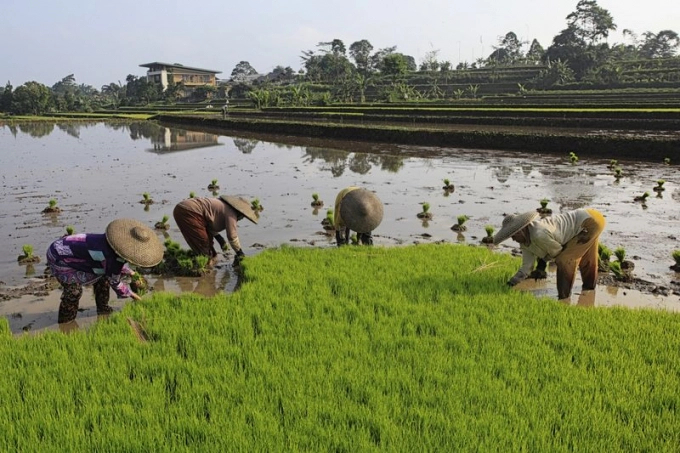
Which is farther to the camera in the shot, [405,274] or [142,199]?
[142,199]

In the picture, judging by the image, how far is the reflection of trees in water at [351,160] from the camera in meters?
15.4

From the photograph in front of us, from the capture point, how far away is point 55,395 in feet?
10.3

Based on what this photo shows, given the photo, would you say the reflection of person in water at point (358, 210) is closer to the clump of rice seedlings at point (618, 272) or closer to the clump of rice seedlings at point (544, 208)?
the clump of rice seedlings at point (618, 272)

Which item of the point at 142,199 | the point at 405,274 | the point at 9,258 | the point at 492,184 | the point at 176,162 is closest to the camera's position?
the point at 405,274

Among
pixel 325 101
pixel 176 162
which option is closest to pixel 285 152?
pixel 176 162

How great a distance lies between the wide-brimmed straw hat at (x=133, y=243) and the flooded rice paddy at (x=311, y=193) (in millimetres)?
1178

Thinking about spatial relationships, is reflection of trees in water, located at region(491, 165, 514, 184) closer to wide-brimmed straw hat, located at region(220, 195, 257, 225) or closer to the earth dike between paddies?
the earth dike between paddies

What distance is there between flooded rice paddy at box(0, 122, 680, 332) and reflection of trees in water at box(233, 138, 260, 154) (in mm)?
332

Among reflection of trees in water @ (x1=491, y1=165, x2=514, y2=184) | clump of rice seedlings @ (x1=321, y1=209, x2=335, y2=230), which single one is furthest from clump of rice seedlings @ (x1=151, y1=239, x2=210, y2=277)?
reflection of trees in water @ (x1=491, y1=165, x2=514, y2=184)

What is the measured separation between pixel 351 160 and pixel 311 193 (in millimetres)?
5928

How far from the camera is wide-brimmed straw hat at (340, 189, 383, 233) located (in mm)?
6309

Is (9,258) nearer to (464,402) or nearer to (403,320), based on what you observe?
(403,320)

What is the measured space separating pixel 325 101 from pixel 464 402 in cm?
4192

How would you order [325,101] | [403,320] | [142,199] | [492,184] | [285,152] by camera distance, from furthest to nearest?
[325,101]
[285,152]
[492,184]
[142,199]
[403,320]
